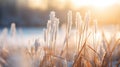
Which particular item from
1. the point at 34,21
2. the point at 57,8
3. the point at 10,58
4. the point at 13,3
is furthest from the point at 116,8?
the point at 10,58

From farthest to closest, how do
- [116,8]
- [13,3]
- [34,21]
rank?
[13,3], [34,21], [116,8]

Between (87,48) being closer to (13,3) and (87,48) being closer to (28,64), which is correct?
(28,64)

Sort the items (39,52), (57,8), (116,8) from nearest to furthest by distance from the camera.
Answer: (39,52) < (116,8) < (57,8)

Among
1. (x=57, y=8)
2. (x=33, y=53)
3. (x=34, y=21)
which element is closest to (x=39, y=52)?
(x=33, y=53)

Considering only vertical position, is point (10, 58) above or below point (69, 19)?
below

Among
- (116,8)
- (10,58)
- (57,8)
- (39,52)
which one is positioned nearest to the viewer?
(39,52)

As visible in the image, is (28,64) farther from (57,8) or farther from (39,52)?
(57,8)

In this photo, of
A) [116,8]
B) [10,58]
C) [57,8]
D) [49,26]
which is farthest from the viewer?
[57,8]

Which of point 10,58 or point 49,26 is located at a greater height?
point 49,26

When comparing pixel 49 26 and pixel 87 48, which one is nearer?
pixel 49 26
